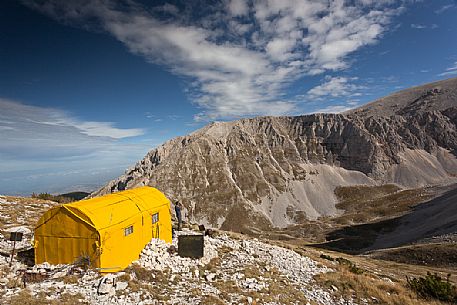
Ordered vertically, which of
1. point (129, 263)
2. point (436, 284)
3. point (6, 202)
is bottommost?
point (436, 284)

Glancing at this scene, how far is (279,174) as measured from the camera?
146750mm

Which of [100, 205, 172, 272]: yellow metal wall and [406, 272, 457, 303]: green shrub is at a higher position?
[100, 205, 172, 272]: yellow metal wall

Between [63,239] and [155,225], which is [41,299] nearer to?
[63,239]

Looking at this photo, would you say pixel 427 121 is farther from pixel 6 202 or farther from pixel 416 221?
pixel 6 202

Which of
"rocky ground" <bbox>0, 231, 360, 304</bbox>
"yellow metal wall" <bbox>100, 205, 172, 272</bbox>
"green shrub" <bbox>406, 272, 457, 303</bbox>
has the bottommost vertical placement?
"green shrub" <bbox>406, 272, 457, 303</bbox>

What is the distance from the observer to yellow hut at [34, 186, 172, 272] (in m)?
15.5

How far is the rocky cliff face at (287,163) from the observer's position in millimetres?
128500

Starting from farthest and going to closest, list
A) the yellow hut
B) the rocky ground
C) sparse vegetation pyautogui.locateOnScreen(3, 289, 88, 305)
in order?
the yellow hut < the rocky ground < sparse vegetation pyautogui.locateOnScreen(3, 289, 88, 305)

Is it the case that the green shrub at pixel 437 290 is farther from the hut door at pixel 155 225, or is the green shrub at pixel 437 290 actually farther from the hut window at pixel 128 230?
the hut window at pixel 128 230

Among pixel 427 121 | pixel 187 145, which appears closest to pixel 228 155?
pixel 187 145

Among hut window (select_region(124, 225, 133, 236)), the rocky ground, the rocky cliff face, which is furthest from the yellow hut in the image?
the rocky cliff face

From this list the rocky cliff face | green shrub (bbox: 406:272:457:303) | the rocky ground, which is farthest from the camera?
the rocky cliff face

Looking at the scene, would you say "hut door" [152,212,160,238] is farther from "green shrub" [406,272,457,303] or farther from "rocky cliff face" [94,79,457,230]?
"rocky cliff face" [94,79,457,230]

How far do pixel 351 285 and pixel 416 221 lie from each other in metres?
83.4
